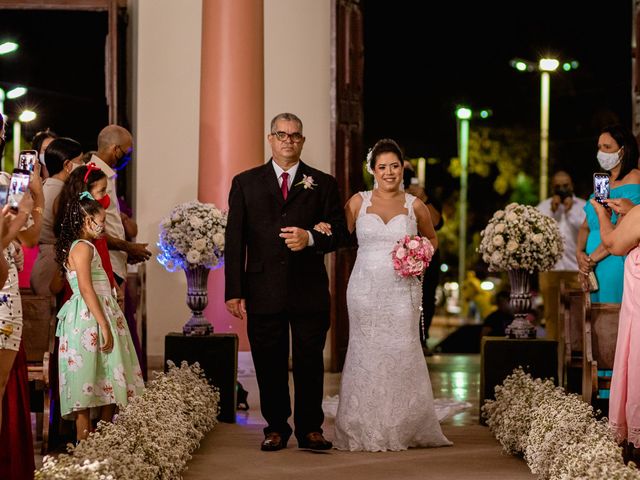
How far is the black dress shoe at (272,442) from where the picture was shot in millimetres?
7797

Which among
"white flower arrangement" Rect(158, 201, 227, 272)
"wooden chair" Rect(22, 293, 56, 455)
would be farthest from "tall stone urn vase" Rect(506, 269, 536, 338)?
"wooden chair" Rect(22, 293, 56, 455)

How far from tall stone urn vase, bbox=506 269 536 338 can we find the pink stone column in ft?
8.01

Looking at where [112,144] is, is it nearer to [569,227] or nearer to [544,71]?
[569,227]

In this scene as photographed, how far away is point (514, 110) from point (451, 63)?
18.3 feet

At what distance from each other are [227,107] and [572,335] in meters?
3.59

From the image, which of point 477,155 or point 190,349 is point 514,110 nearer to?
point 477,155

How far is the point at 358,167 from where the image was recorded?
1217cm

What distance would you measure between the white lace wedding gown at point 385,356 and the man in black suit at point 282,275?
303 mm

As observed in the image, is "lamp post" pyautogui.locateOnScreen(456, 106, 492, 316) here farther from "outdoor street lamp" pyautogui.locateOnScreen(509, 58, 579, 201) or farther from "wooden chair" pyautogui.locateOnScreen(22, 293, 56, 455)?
"wooden chair" pyautogui.locateOnScreen(22, 293, 56, 455)

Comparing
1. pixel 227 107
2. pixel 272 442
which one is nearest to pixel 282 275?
pixel 272 442

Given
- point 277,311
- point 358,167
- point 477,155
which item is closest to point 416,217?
point 277,311

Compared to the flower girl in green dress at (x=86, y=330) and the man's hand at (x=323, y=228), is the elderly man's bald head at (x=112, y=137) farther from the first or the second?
the man's hand at (x=323, y=228)

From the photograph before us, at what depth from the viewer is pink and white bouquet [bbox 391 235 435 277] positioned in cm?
789

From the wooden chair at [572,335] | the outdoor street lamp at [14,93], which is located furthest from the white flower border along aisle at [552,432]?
the outdoor street lamp at [14,93]
